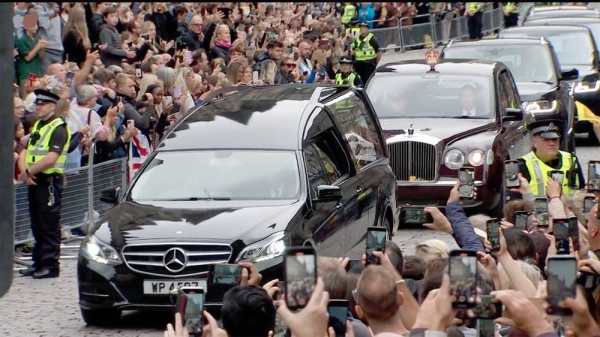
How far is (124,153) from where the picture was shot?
15.2 metres

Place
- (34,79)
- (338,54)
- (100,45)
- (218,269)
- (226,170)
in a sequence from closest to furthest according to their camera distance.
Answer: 1. (218,269)
2. (226,170)
3. (34,79)
4. (100,45)
5. (338,54)

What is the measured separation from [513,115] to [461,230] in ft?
29.0

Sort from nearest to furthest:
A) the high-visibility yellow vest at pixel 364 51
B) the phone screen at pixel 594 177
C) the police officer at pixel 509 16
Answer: the phone screen at pixel 594 177 → the high-visibility yellow vest at pixel 364 51 → the police officer at pixel 509 16

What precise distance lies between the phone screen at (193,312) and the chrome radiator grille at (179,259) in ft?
18.6

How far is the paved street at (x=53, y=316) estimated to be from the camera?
10.1 metres

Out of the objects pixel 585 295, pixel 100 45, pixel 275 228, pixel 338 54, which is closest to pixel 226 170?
pixel 275 228

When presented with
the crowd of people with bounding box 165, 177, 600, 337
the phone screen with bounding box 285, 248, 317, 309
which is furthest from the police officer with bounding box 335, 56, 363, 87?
the phone screen with bounding box 285, 248, 317, 309

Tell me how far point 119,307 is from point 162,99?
253 inches

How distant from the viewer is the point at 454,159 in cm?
1502

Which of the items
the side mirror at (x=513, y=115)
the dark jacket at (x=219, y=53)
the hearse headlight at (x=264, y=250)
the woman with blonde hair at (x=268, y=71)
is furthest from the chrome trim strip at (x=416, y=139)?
the dark jacket at (x=219, y=53)

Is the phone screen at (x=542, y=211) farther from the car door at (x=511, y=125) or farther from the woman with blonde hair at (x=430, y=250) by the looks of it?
the car door at (x=511, y=125)

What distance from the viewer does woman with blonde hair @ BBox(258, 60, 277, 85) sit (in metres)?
19.0

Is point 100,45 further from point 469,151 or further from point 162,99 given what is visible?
point 469,151

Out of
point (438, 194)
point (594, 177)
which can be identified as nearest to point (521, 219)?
point (594, 177)
